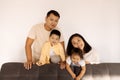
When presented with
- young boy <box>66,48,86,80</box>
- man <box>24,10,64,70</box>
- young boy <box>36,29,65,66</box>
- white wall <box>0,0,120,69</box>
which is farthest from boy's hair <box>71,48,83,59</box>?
white wall <box>0,0,120,69</box>

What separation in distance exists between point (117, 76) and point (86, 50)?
41 centimetres

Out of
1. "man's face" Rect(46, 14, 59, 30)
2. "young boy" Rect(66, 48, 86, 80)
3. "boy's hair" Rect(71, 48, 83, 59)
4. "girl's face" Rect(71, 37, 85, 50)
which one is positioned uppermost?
"man's face" Rect(46, 14, 59, 30)

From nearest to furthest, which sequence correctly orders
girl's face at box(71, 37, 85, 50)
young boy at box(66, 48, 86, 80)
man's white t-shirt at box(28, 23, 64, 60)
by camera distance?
young boy at box(66, 48, 86, 80) < girl's face at box(71, 37, 85, 50) < man's white t-shirt at box(28, 23, 64, 60)

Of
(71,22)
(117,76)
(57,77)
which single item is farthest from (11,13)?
(117,76)

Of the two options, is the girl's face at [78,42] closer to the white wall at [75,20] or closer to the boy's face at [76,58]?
the boy's face at [76,58]

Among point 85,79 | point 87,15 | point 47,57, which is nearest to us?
point 85,79

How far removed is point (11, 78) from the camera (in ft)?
7.07

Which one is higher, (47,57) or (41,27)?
(41,27)

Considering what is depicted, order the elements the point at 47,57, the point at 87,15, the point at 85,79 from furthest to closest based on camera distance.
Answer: the point at 87,15 → the point at 47,57 → the point at 85,79

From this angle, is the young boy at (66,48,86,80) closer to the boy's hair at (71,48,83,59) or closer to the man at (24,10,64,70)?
the boy's hair at (71,48,83,59)

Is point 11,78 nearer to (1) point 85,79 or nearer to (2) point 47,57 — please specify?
(2) point 47,57

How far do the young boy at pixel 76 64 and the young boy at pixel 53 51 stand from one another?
14 centimetres

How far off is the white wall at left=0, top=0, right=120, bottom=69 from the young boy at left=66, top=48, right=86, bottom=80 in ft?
2.29

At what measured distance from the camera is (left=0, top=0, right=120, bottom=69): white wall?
2869mm
